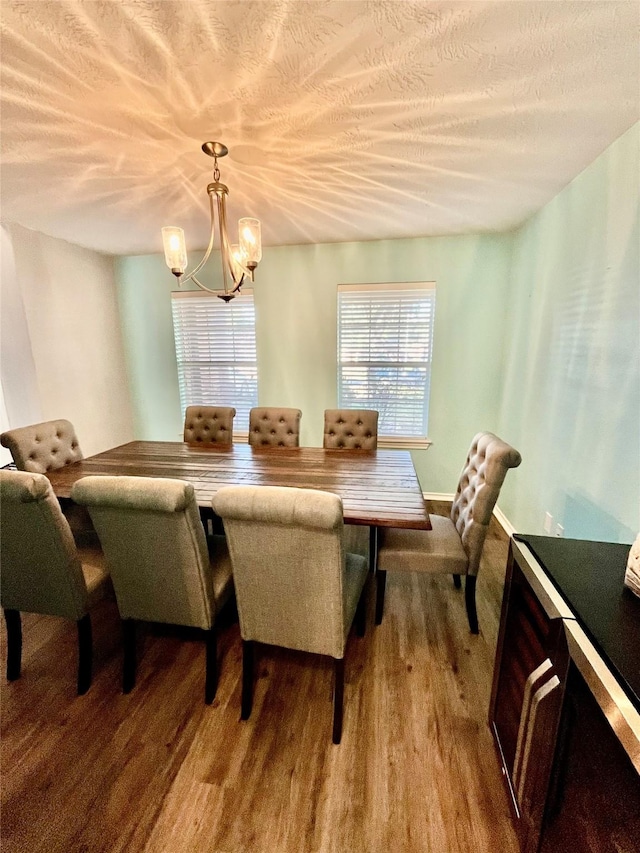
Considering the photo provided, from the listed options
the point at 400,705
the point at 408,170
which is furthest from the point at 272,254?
the point at 400,705

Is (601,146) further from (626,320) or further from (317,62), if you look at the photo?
(317,62)

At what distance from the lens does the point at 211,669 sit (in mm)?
1413

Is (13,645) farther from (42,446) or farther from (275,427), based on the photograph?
(275,427)

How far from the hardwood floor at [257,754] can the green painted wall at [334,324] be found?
1939mm

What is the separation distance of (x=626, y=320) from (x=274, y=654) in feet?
7.56

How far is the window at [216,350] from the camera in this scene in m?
3.42

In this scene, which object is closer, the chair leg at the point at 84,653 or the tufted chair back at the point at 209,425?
the chair leg at the point at 84,653

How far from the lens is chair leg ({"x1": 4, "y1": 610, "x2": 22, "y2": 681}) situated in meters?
1.51

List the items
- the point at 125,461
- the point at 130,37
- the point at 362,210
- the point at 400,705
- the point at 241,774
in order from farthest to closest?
the point at 362,210, the point at 125,461, the point at 400,705, the point at 241,774, the point at 130,37

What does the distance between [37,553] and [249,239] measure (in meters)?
1.63

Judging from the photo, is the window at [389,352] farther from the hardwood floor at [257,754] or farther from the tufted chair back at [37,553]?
the tufted chair back at [37,553]

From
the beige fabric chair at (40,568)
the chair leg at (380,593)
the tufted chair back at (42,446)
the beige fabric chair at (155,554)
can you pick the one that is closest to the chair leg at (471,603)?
the chair leg at (380,593)

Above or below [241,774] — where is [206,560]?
above

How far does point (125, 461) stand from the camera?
7.03ft
